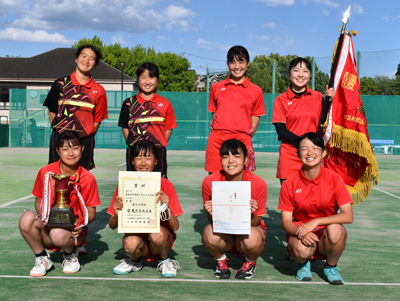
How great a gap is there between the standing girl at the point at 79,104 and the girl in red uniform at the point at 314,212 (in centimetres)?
194

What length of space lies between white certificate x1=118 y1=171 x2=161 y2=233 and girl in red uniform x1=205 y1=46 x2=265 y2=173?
1.03 m

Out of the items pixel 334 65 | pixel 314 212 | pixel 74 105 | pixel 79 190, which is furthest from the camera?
pixel 74 105

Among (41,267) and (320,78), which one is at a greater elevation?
(320,78)

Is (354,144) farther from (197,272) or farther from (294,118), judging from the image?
(197,272)

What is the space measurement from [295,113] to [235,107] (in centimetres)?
Answer: 52

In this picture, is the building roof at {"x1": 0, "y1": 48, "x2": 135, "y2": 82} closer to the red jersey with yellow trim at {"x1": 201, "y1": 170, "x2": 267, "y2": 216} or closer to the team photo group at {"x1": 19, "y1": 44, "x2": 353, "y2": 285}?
the team photo group at {"x1": 19, "y1": 44, "x2": 353, "y2": 285}

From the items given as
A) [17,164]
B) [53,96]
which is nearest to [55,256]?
[53,96]

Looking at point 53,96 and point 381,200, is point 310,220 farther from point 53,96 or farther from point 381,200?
point 381,200

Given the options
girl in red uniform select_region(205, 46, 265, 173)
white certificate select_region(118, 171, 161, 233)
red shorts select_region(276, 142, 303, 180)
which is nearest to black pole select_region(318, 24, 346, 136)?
red shorts select_region(276, 142, 303, 180)

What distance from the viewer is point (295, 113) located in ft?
13.1

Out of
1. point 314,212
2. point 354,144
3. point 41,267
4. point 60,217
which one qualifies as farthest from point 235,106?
point 41,267

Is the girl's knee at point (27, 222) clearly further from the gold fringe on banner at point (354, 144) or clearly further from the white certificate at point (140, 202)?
the gold fringe on banner at point (354, 144)

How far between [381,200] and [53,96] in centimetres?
513

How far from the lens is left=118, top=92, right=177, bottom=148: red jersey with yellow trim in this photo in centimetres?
424
